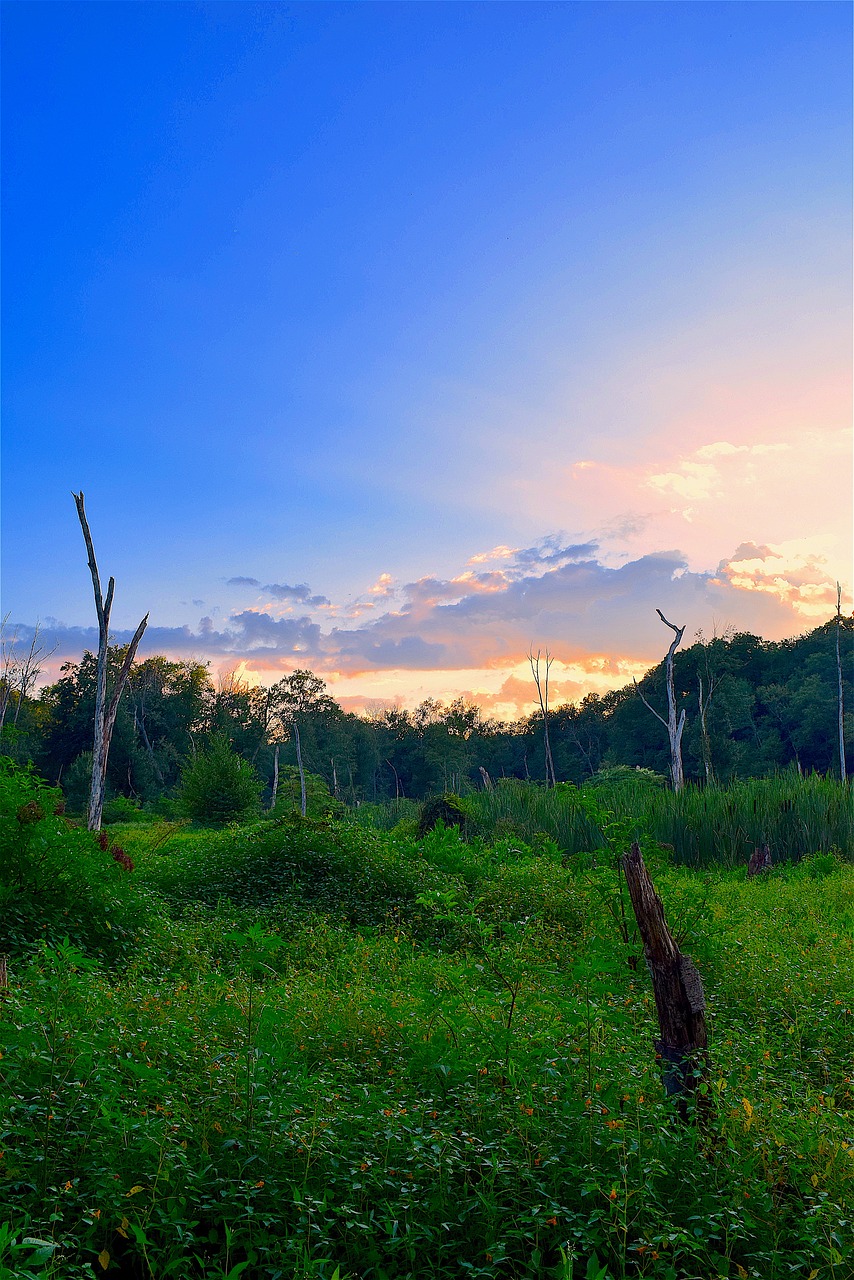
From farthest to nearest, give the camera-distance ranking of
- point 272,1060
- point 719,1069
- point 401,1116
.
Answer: point 719,1069 → point 272,1060 → point 401,1116

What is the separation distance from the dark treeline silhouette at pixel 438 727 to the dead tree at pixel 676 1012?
89.1 ft

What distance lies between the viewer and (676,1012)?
4.04 m

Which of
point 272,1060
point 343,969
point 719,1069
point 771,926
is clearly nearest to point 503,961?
point 343,969

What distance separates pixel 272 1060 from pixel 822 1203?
7.20ft

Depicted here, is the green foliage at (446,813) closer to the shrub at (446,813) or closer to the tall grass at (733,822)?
the shrub at (446,813)

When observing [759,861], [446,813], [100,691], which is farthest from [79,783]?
[759,861]

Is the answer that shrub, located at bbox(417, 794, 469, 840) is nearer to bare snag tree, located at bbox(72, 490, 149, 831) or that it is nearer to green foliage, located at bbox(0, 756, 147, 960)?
bare snag tree, located at bbox(72, 490, 149, 831)

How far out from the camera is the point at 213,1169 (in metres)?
3.06

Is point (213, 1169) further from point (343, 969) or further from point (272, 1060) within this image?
point (343, 969)

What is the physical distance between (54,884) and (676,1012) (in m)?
5.50

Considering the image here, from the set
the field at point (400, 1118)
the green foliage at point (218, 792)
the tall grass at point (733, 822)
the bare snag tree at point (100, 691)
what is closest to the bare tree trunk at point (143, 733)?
the green foliage at point (218, 792)

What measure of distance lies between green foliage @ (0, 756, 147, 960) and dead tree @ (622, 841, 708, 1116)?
478cm

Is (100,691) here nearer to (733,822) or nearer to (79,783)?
(733,822)

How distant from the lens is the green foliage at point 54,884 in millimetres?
7078
